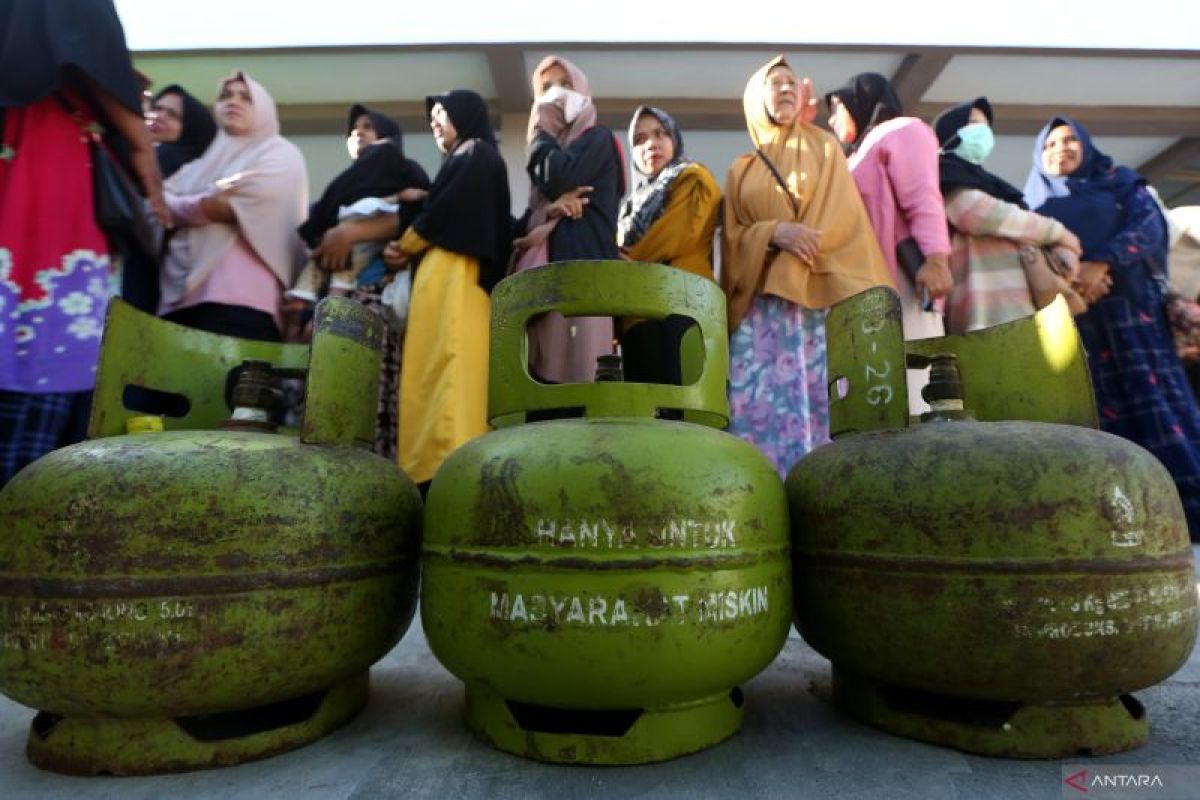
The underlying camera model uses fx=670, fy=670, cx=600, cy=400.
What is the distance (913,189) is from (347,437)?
2346 millimetres

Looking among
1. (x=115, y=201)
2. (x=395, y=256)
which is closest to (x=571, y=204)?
(x=395, y=256)

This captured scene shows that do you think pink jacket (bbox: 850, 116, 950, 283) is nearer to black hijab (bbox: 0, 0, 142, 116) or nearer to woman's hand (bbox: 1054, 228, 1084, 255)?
woman's hand (bbox: 1054, 228, 1084, 255)

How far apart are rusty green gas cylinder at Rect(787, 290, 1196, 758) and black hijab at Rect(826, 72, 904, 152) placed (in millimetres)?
2438

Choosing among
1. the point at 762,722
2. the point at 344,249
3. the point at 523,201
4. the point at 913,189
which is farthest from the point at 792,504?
the point at 523,201

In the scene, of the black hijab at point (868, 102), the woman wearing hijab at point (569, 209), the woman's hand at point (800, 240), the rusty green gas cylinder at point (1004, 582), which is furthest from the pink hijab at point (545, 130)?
the rusty green gas cylinder at point (1004, 582)

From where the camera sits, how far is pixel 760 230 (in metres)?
2.44

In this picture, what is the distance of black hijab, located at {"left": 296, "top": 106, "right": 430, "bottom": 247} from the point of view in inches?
108

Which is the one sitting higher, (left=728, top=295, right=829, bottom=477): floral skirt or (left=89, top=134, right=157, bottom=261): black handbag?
(left=89, top=134, right=157, bottom=261): black handbag

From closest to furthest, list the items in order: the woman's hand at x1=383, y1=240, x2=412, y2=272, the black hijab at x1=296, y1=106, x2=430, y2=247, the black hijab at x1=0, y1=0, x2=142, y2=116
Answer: the black hijab at x1=0, y1=0, x2=142, y2=116 → the woman's hand at x1=383, y1=240, x2=412, y2=272 → the black hijab at x1=296, y1=106, x2=430, y2=247

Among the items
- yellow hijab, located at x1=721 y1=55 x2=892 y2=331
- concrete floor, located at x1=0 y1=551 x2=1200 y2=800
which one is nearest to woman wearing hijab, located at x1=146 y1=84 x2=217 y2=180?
yellow hijab, located at x1=721 y1=55 x2=892 y2=331

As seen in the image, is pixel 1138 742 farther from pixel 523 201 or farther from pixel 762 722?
pixel 523 201

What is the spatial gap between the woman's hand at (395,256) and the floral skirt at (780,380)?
1312 mm

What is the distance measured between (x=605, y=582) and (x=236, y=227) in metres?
2.31

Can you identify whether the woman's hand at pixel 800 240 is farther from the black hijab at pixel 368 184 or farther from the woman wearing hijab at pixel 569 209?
the black hijab at pixel 368 184
